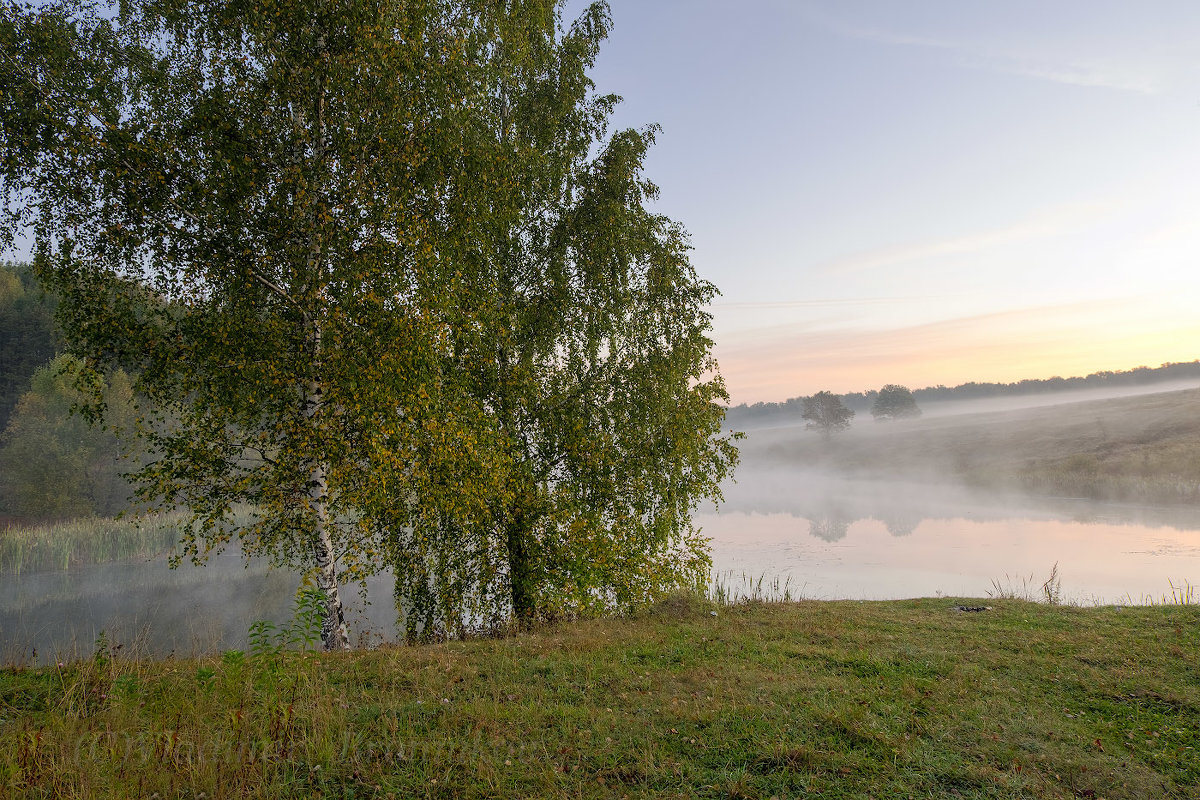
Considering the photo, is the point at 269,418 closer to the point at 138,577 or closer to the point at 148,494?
the point at 148,494

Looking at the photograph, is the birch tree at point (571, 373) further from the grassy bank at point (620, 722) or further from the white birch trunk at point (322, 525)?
the grassy bank at point (620, 722)

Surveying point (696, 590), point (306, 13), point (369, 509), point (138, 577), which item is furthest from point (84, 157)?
point (138, 577)

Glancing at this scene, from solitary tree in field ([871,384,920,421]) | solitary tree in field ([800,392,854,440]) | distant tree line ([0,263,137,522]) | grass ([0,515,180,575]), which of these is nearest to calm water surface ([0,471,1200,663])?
grass ([0,515,180,575])

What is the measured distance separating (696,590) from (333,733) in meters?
11.0

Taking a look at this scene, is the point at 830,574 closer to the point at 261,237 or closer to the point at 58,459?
the point at 261,237

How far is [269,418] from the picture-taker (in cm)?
1076

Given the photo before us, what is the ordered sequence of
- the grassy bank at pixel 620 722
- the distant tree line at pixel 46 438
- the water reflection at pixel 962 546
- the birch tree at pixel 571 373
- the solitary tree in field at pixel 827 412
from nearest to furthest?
1. the grassy bank at pixel 620 722
2. the birch tree at pixel 571 373
3. the water reflection at pixel 962 546
4. the distant tree line at pixel 46 438
5. the solitary tree in field at pixel 827 412

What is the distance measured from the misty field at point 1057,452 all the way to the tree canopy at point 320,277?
4889cm

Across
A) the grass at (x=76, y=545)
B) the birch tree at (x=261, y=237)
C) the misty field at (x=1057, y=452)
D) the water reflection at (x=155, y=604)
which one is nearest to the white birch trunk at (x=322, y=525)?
the birch tree at (x=261, y=237)

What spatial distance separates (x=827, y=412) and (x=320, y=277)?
3832 inches

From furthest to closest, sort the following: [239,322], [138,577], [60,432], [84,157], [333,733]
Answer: [60,432], [138,577], [239,322], [84,157], [333,733]

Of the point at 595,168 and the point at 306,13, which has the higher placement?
the point at 306,13

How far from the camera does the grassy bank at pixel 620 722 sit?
5.28m

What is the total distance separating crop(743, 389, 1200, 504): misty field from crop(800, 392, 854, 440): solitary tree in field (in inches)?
160
